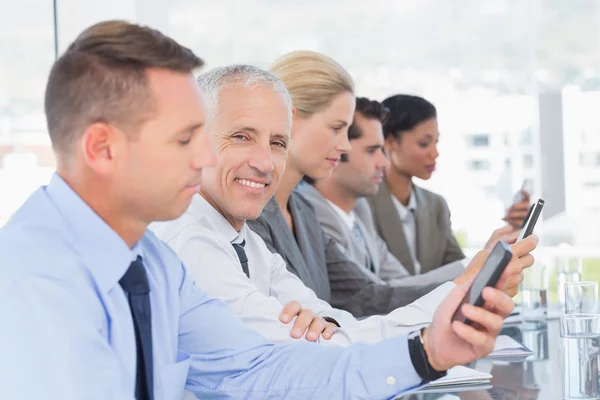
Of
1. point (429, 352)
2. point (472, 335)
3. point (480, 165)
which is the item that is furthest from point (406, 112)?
point (480, 165)

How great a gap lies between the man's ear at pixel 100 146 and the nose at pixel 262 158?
0.77 m

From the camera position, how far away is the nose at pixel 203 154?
1.37m

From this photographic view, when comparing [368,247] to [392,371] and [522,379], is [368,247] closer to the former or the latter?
[522,379]

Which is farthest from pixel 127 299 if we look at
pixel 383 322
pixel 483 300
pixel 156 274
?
pixel 383 322

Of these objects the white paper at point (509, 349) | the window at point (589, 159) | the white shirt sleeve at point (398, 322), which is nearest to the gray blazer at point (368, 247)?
the white paper at point (509, 349)

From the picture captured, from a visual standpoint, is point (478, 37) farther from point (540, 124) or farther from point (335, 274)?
point (335, 274)

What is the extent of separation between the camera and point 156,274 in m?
1.54

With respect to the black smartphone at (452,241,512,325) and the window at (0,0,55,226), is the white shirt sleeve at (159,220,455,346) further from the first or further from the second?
the window at (0,0,55,226)

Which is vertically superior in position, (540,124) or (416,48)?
(416,48)

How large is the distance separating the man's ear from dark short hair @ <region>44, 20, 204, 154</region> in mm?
11

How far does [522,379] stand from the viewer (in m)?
2.10

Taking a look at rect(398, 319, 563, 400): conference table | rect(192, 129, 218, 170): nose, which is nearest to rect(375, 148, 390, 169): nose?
rect(398, 319, 563, 400): conference table

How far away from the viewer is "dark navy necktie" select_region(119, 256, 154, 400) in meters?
1.41

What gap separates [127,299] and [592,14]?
6.48 meters
